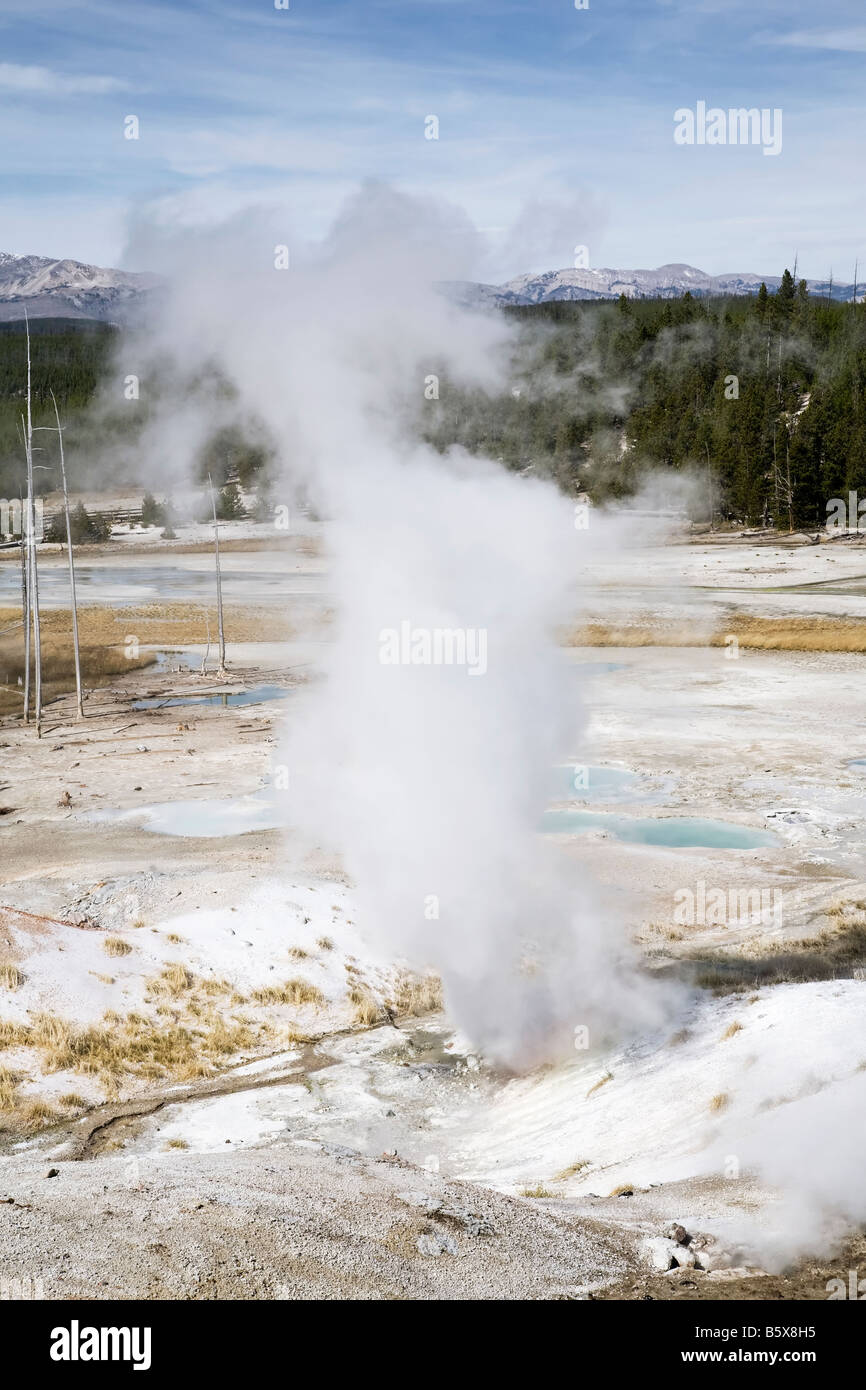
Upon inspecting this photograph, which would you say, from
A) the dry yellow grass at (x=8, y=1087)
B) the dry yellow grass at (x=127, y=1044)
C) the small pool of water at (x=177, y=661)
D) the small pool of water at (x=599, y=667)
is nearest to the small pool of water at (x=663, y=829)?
the dry yellow grass at (x=127, y=1044)

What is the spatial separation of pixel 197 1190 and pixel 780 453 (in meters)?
85.0

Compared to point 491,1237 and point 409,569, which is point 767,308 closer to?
point 409,569

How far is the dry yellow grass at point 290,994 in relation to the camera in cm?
1706

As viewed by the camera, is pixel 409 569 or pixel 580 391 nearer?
pixel 409 569

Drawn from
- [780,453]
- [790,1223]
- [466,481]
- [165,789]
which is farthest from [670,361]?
[790,1223]

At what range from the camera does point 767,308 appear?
10962 centimetres

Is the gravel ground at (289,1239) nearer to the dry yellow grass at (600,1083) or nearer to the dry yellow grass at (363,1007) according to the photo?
the dry yellow grass at (600,1083)

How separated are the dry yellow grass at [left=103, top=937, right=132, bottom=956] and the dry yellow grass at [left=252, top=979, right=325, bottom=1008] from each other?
6.47 ft

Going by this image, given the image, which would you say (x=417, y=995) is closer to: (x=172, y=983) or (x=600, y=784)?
(x=172, y=983)

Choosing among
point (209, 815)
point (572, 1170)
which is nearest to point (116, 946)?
point (572, 1170)

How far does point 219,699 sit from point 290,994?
25.7 meters

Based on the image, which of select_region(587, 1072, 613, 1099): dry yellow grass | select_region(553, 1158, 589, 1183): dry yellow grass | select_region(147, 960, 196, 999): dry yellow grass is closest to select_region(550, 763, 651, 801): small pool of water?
select_region(147, 960, 196, 999): dry yellow grass

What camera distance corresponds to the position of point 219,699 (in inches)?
1651

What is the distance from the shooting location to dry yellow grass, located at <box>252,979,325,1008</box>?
17062 mm
